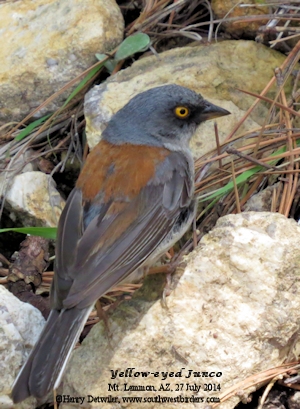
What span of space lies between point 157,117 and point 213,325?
153cm

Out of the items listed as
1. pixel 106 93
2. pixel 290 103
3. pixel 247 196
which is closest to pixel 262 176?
pixel 247 196

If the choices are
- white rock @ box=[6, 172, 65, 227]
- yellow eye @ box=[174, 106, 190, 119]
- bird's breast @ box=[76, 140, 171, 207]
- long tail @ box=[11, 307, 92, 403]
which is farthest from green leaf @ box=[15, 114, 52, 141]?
long tail @ box=[11, 307, 92, 403]

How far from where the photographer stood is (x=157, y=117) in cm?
401

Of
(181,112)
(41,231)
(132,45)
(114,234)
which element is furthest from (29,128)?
(114,234)

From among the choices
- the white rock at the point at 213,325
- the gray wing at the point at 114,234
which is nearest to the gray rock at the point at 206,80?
the gray wing at the point at 114,234

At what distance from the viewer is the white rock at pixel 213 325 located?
3.06m

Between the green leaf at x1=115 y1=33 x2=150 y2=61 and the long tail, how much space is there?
8.76ft

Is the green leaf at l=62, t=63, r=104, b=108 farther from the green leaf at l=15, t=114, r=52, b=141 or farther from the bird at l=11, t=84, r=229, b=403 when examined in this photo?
the bird at l=11, t=84, r=229, b=403

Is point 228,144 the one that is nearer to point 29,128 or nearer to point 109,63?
point 109,63

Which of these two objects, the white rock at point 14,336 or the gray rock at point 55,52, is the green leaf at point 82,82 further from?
the white rock at point 14,336

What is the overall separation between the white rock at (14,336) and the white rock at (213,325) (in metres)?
0.28

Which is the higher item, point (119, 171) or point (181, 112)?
point (119, 171)

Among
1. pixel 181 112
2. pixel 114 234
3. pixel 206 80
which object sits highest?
pixel 114 234

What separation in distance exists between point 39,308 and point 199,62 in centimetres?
238
